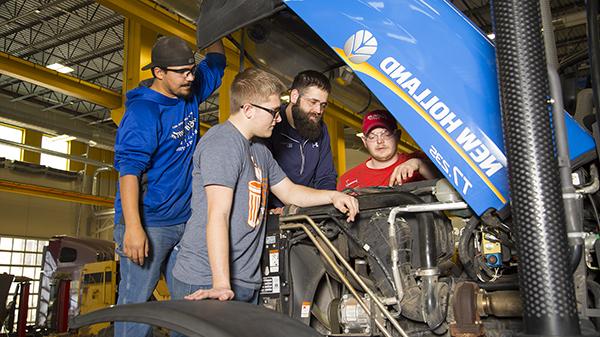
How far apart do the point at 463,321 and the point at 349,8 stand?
994 mm

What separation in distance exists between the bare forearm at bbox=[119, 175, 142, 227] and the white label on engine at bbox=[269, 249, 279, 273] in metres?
0.59

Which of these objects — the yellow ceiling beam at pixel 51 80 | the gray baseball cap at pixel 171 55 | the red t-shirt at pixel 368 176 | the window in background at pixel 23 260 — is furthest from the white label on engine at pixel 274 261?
the window in background at pixel 23 260

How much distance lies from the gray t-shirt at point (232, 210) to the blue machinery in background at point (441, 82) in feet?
1.93

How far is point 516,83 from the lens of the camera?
3.86 feet

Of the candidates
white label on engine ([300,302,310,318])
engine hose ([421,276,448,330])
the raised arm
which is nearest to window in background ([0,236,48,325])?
the raised arm

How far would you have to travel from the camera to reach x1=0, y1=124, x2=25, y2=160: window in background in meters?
15.3

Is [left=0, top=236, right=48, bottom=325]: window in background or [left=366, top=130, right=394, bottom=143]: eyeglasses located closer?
[left=366, top=130, right=394, bottom=143]: eyeglasses

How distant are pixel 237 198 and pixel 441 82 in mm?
872

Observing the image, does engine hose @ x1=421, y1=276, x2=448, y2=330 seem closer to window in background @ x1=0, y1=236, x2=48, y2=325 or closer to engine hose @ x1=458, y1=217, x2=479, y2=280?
engine hose @ x1=458, y1=217, x2=479, y2=280

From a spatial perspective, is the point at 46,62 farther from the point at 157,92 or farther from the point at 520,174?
the point at 520,174

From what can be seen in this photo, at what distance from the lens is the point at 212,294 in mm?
1789

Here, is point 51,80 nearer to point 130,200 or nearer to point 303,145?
point 303,145

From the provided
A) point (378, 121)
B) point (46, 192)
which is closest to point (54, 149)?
point (46, 192)

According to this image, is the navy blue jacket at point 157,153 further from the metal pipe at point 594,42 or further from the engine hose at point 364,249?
the metal pipe at point 594,42
